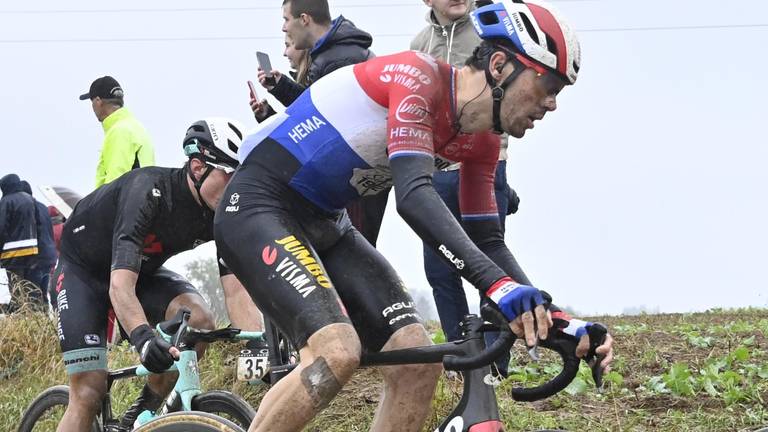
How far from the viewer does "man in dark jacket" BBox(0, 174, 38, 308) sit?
38.9 ft

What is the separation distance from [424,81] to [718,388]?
10.2 ft

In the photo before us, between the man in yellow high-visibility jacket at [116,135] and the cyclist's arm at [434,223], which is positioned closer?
the cyclist's arm at [434,223]

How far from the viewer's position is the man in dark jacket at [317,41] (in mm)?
6414

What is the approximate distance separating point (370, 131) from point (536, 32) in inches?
30.9

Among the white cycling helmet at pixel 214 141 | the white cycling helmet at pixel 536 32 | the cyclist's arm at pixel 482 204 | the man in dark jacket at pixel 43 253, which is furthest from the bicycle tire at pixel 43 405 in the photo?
the man in dark jacket at pixel 43 253

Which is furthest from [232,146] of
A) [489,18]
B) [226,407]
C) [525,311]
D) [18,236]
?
[18,236]

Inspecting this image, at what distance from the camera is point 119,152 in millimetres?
8906

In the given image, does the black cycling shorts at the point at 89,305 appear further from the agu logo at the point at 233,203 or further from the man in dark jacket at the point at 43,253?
the man in dark jacket at the point at 43,253

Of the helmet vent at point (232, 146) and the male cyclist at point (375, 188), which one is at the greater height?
the helmet vent at point (232, 146)

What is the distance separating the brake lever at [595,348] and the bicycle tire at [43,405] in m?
4.10

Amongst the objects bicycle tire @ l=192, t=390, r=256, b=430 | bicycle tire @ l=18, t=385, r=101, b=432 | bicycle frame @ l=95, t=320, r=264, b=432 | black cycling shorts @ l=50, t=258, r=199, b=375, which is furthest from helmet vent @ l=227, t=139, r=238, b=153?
bicycle tire @ l=18, t=385, r=101, b=432

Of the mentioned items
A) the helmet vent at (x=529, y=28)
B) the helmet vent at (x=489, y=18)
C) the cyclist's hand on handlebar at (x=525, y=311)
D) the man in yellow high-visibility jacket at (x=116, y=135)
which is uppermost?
the man in yellow high-visibility jacket at (x=116, y=135)

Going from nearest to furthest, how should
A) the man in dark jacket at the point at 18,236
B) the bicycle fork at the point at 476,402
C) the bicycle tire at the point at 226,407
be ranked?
1. the bicycle fork at the point at 476,402
2. the bicycle tire at the point at 226,407
3. the man in dark jacket at the point at 18,236

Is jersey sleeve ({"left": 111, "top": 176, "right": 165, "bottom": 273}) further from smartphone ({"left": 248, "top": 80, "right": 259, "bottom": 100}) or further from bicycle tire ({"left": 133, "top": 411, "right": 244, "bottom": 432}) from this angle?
bicycle tire ({"left": 133, "top": 411, "right": 244, "bottom": 432})
